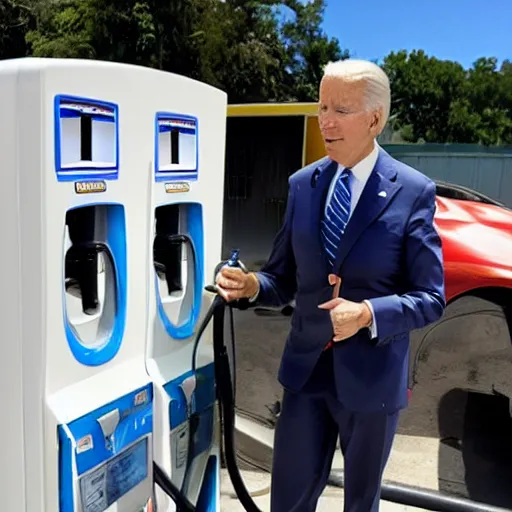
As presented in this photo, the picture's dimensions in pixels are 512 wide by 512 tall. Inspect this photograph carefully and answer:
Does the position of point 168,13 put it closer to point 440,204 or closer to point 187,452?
point 440,204

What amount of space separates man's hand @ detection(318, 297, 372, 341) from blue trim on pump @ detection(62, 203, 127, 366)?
0.53 metres

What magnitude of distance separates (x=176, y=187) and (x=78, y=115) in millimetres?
449

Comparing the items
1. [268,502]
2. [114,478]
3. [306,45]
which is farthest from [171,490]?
[306,45]

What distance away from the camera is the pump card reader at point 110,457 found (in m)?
1.65

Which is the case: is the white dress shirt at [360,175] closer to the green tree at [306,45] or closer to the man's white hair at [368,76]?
the man's white hair at [368,76]

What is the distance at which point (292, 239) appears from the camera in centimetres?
194

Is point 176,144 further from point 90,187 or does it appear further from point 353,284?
point 353,284

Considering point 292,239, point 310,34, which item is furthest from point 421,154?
point 292,239

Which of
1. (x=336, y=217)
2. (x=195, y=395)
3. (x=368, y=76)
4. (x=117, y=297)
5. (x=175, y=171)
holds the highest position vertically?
(x=368, y=76)

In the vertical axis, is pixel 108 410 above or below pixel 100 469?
above

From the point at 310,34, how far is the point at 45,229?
27072 mm

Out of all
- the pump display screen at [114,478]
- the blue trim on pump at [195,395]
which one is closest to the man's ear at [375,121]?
the blue trim on pump at [195,395]

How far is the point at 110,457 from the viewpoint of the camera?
5.82 ft

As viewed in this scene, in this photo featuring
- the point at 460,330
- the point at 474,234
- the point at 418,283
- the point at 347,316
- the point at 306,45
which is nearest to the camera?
the point at 347,316
